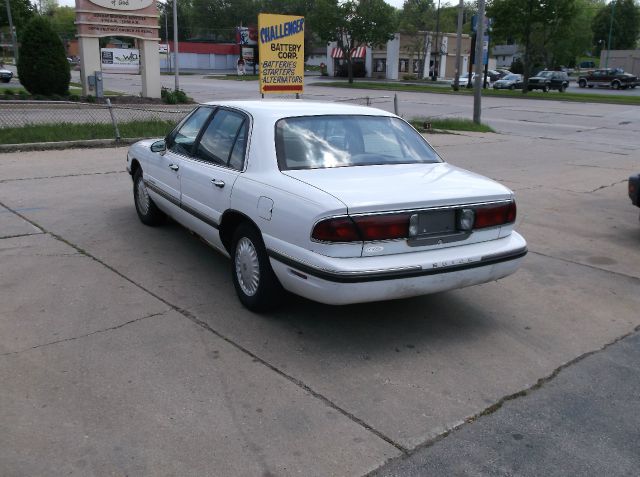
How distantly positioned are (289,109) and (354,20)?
165 feet

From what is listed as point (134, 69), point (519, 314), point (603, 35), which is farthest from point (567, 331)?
point (603, 35)

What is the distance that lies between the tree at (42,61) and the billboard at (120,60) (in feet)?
5.42

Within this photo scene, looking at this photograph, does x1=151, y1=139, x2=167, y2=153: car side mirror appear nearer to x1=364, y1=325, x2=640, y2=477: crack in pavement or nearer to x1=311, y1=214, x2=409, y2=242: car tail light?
x1=311, y1=214, x2=409, y2=242: car tail light

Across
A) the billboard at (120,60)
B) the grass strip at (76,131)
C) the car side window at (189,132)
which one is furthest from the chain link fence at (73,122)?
the car side window at (189,132)

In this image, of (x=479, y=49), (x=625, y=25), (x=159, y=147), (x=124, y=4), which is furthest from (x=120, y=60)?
(x=625, y=25)

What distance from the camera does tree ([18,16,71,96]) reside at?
23.0m

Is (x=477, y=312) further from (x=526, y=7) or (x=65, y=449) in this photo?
(x=526, y=7)

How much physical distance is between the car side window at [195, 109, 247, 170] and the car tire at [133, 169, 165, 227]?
159 centimetres

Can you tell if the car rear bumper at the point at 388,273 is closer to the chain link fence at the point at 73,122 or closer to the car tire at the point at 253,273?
the car tire at the point at 253,273

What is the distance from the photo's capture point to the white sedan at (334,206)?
4020 millimetres

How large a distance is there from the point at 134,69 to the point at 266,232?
24000 millimetres

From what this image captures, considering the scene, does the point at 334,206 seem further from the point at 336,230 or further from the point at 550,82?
the point at 550,82

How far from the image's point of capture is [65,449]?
3102 millimetres

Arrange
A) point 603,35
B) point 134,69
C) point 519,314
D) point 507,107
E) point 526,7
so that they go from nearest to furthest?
1. point 519,314
2. point 134,69
3. point 507,107
4. point 526,7
5. point 603,35
